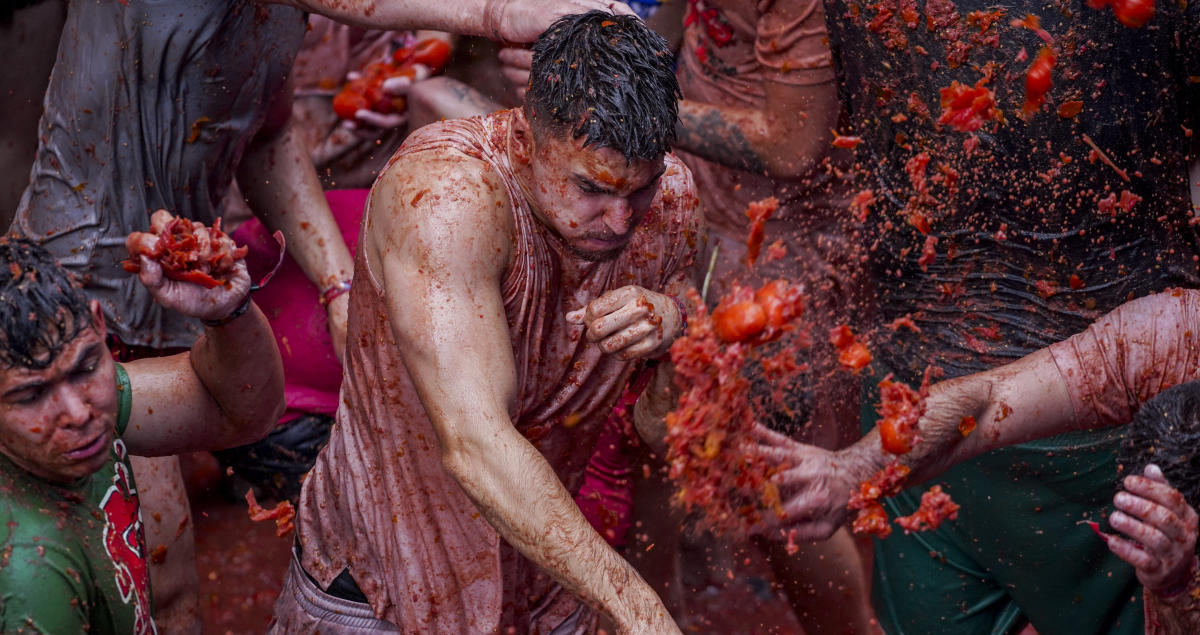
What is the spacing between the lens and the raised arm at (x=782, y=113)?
138 inches

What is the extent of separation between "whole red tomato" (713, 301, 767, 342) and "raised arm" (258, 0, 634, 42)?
607mm

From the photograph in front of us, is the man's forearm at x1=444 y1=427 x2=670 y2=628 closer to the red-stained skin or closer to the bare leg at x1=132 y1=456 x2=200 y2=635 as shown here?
the red-stained skin

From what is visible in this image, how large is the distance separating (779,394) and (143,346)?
1.75 m

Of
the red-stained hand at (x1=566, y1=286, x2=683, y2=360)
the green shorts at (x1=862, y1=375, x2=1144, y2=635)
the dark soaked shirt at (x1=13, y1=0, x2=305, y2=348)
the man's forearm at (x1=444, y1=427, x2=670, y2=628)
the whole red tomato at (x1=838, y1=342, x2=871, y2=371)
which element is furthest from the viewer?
the dark soaked shirt at (x1=13, y1=0, x2=305, y2=348)

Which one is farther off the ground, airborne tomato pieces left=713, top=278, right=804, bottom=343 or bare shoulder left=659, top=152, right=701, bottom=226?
bare shoulder left=659, top=152, right=701, bottom=226

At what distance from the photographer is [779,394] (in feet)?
11.6

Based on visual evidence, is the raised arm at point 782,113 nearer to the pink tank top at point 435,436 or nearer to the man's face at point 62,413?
the pink tank top at point 435,436

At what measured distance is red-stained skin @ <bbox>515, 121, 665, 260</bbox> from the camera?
2.16 metres

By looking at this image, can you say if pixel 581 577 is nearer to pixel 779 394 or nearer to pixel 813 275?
pixel 779 394

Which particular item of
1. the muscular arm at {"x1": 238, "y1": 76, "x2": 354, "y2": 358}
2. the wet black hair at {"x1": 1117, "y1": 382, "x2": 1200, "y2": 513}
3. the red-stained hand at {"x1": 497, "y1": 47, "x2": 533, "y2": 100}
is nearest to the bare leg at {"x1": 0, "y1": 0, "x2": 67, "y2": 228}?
the muscular arm at {"x1": 238, "y1": 76, "x2": 354, "y2": 358}

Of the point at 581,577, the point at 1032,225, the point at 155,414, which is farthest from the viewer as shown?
the point at 1032,225

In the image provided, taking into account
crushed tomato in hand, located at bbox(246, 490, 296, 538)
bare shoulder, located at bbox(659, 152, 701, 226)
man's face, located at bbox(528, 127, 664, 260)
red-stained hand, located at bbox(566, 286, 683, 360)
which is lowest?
crushed tomato in hand, located at bbox(246, 490, 296, 538)

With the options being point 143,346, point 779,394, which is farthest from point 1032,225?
point 143,346

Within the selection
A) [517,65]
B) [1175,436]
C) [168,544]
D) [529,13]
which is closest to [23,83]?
[517,65]
